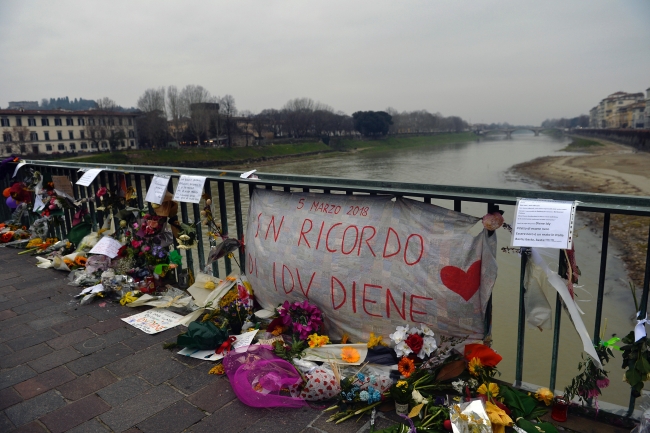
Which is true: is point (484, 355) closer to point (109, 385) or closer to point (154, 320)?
point (109, 385)

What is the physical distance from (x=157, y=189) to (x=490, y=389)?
3.09 meters

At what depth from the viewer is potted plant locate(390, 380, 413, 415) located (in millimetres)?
2320

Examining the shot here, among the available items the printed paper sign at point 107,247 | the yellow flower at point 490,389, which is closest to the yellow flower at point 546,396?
the yellow flower at point 490,389

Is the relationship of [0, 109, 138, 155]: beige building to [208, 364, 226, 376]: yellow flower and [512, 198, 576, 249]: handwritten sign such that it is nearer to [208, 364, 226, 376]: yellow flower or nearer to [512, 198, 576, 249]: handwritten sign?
[208, 364, 226, 376]: yellow flower

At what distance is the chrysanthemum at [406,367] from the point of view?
2.45 meters

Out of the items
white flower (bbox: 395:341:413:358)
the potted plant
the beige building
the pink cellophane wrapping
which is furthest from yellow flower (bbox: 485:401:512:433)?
the beige building

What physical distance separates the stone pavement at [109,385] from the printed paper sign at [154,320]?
0.21 ft

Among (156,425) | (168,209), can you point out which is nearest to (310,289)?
(156,425)

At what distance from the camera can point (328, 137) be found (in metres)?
82.7

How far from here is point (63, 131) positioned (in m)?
68.1

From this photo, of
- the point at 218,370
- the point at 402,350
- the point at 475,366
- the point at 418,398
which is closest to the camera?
the point at 418,398

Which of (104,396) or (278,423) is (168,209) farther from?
(278,423)

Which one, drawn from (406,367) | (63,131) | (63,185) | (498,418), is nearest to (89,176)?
(63,185)

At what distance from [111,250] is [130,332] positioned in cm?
140
